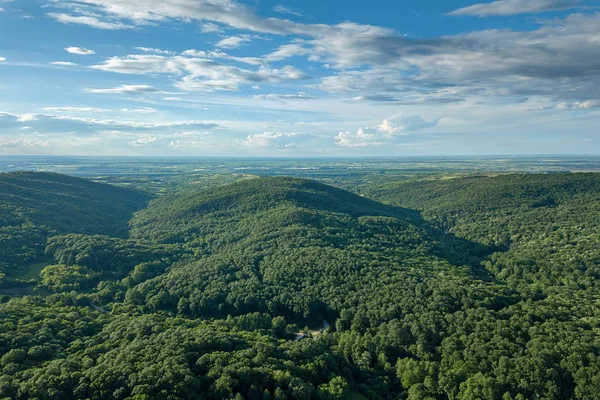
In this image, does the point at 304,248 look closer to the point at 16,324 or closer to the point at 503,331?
the point at 503,331

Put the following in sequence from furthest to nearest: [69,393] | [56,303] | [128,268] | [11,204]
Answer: [11,204] < [128,268] < [56,303] < [69,393]

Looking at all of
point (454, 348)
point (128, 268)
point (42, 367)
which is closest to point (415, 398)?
point (454, 348)

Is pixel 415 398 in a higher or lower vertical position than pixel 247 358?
lower

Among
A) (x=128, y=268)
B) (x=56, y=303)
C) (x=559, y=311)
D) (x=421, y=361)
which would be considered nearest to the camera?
(x=421, y=361)

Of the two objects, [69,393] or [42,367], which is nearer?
[69,393]

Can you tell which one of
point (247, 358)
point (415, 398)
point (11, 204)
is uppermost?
point (11, 204)

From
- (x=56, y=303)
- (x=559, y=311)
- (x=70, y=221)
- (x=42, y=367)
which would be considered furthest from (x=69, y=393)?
(x=70, y=221)
